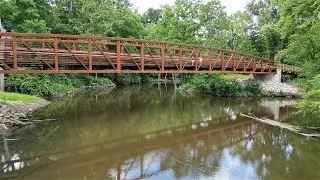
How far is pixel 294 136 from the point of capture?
54.9 feet

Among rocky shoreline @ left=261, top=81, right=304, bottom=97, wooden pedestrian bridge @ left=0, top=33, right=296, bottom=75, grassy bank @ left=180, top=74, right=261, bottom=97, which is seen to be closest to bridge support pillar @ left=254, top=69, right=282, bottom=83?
rocky shoreline @ left=261, top=81, right=304, bottom=97

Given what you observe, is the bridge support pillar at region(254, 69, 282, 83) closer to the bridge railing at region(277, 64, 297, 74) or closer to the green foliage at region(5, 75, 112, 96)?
the bridge railing at region(277, 64, 297, 74)

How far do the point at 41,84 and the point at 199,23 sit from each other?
74.5 ft

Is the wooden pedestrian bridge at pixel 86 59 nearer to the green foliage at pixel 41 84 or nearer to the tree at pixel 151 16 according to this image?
the green foliage at pixel 41 84

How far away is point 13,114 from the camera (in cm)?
1803

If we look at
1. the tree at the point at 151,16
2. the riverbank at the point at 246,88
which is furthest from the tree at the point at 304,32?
the tree at the point at 151,16

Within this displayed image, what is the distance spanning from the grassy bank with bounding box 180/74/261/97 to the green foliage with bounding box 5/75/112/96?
13888 millimetres

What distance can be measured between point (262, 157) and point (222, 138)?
3.39 metres

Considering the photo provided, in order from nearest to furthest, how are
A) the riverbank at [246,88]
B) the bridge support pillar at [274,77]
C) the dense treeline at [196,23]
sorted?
the dense treeline at [196,23], the riverbank at [246,88], the bridge support pillar at [274,77]

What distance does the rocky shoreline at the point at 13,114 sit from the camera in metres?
16.6

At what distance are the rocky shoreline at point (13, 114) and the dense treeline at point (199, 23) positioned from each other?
43.6 feet

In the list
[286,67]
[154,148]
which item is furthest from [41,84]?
[286,67]

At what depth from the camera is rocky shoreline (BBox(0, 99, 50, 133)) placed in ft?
54.5

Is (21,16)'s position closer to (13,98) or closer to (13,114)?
(13,98)
